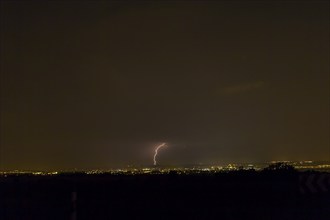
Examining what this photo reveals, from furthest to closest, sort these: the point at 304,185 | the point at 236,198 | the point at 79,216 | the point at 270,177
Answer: the point at 270,177, the point at 236,198, the point at 79,216, the point at 304,185

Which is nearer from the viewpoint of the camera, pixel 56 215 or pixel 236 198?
pixel 56 215

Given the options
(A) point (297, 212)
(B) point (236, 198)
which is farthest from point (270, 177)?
(A) point (297, 212)

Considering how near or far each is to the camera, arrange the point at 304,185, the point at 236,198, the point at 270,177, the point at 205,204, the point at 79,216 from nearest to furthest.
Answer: the point at 304,185, the point at 79,216, the point at 205,204, the point at 236,198, the point at 270,177

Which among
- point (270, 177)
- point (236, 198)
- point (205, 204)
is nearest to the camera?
point (205, 204)

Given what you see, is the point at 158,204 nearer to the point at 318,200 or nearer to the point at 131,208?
the point at 131,208

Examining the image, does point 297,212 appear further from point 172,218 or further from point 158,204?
point 158,204

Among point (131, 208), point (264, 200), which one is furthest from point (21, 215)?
point (264, 200)

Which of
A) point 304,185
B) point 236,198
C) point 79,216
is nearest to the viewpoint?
point 304,185

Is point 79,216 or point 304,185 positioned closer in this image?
point 304,185

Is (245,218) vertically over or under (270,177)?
under
